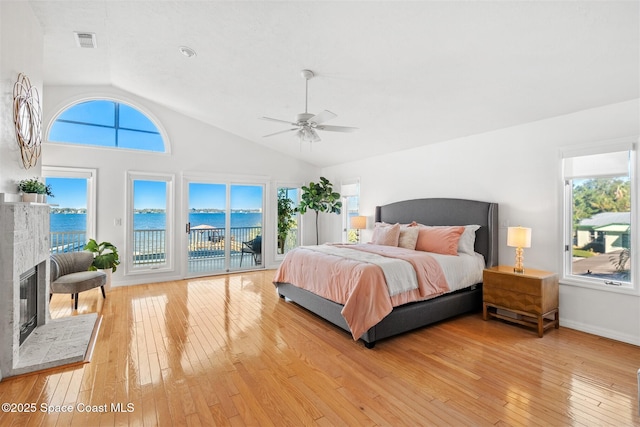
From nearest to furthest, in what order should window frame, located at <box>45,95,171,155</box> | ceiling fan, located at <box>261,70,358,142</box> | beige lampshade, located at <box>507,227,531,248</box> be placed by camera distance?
ceiling fan, located at <box>261,70,358,142</box>
beige lampshade, located at <box>507,227,531,248</box>
window frame, located at <box>45,95,171,155</box>

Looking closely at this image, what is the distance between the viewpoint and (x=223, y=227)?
6504 mm

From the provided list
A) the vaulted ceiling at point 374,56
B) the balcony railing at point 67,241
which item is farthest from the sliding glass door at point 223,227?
the vaulted ceiling at point 374,56

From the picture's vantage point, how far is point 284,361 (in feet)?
8.90

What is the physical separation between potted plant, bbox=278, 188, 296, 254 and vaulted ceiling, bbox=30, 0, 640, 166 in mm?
2697

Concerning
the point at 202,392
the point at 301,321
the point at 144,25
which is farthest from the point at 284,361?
the point at 144,25

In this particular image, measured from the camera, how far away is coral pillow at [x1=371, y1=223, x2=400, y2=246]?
4.76 metres

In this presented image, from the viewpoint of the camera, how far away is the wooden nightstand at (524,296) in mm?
3273

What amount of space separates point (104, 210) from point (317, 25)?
16.0ft

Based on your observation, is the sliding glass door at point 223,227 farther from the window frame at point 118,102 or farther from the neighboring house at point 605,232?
the neighboring house at point 605,232

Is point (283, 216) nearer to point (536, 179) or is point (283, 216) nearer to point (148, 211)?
point (148, 211)

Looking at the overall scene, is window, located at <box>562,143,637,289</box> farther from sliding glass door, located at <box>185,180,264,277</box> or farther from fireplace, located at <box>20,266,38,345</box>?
fireplace, located at <box>20,266,38,345</box>

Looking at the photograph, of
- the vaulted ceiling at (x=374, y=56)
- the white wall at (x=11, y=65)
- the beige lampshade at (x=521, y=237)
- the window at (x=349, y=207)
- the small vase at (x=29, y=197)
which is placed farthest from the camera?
the window at (x=349, y=207)

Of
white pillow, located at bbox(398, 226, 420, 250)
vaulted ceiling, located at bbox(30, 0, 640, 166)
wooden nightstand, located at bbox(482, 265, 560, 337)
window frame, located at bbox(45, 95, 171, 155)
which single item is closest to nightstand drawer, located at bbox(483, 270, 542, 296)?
wooden nightstand, located at bbox(482, 265, 560, 337)

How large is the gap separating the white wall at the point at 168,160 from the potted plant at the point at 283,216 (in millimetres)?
280
